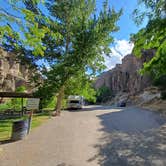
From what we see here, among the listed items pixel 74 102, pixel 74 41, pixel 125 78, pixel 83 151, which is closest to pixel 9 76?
pixel 74 102

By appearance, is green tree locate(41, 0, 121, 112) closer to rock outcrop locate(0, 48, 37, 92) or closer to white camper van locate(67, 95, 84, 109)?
white camper van locate(67, 95, 84, 109)

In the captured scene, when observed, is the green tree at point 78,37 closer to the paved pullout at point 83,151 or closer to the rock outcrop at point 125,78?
the paved pullout at point 83,151

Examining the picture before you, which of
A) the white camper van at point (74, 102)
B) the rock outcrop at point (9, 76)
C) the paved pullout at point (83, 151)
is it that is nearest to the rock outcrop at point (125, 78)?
the rock outcrop at point (9, 76)

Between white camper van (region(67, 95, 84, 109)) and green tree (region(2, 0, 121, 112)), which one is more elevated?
green tree (region(2, 0, 121, 112))

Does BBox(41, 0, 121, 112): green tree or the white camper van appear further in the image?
the white camper van

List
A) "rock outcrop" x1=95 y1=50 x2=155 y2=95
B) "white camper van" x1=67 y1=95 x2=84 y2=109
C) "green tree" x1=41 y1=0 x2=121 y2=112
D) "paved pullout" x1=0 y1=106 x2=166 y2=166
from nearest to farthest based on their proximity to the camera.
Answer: "paved pullout" x1=0 y1=106 x2=166 y2=166 → "green tree" x1=41 y1=0 x2=121 y2=112 → "white camper van" x1=67 y1=95 x2=84 y2=109 → "rock outcrop" x1=95 y1=50 x2=155 y2=95

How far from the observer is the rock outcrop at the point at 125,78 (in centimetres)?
7681

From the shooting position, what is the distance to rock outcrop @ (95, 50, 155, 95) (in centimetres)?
7681

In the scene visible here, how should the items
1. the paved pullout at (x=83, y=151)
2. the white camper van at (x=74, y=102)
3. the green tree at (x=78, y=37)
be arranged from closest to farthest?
the paved pullout at (x=83, y=151) → the green tree at (x=78, y=37) → the white camper van at (x=74, y=102)

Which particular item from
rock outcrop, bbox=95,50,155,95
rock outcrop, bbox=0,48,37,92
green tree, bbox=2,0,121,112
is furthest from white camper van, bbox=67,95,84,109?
rock outcrop, bbox=95,50,155,95

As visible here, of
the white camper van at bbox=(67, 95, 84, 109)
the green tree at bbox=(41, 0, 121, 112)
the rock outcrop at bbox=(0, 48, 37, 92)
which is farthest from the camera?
the rock outcrop at bbox=(0, 48, 37, 92)

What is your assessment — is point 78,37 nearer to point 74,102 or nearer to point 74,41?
point 74,41

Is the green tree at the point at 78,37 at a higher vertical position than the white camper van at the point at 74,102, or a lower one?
higher

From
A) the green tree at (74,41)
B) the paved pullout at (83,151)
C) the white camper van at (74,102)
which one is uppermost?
the green tree at (74,41)
